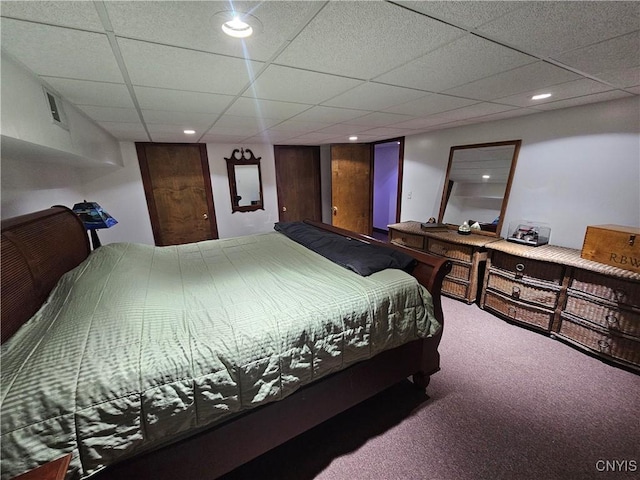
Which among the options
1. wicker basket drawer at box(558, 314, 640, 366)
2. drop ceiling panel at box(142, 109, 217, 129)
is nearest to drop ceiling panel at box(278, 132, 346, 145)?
drop ceiling panel at box(142, 109, 217, 129)

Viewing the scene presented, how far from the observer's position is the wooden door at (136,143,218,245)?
11.9ft

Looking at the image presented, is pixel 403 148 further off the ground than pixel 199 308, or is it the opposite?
pixel 403 148

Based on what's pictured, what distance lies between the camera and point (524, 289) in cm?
236

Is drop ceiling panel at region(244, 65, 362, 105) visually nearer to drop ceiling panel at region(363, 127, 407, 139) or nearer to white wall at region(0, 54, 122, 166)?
white wall at region(0, 54, 122, 166)

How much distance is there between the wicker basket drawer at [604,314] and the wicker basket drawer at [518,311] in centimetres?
18

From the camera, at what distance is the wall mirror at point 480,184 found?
281 centimetres

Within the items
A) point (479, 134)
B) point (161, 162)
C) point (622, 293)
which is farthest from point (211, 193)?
point (622, 293)

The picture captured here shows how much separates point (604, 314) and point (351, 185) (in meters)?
3.50

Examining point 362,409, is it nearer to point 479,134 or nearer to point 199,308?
point 199,308

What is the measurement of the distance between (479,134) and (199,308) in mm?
3437

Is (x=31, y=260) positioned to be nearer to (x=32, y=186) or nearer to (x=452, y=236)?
(x=32, y=186)

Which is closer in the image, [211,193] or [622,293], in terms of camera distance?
[622,293]

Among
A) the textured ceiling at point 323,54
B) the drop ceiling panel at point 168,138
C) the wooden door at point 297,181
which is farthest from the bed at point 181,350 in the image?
the wooden door at point 297,181

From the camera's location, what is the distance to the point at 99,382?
87cm
